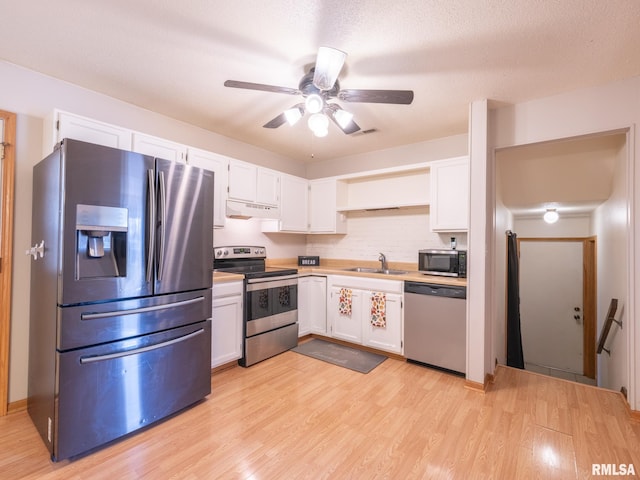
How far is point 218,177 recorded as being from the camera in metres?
3.14

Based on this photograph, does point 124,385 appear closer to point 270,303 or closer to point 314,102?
point 270,303

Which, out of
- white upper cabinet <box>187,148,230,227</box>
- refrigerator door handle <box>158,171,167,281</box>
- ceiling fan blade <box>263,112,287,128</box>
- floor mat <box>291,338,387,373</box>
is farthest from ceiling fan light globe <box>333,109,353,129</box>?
floor mat <box>291,338,387,373</box>

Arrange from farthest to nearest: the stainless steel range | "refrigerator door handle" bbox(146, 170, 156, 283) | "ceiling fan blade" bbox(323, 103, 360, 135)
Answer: the stainless steel range < "ceiling fan blade" bbox(323, 103, 360, 135) < "refrigerator door handle" bbox(146, 170, 156, 283)

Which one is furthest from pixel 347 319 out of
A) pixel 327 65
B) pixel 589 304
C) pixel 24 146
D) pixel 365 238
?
pixel 589 304

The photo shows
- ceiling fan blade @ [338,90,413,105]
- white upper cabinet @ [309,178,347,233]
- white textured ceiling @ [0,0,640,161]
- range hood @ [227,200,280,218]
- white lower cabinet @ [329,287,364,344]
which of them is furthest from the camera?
white upper cabinet @ [309,178,347,233]

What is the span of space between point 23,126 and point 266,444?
9.39 ft

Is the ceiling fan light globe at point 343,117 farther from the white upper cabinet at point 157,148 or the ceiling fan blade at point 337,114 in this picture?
the white upper cabinet at point 157,148

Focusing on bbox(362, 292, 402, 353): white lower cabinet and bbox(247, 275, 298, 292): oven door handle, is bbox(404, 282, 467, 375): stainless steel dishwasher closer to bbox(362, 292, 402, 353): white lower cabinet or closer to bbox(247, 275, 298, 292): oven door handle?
bbox(362, 292, 402, 353): white lower cabinet

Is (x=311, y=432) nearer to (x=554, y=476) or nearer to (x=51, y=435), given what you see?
(x=554, y=476)

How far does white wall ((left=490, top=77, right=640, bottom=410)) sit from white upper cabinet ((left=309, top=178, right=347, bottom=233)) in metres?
1.89

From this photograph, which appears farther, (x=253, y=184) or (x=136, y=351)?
(x=253, y=184)

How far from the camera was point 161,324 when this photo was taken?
2039 mm

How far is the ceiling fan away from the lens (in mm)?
1711

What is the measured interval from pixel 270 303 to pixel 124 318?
1526mm
